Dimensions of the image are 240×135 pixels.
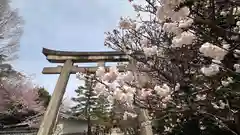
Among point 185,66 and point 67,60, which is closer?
point 185,66

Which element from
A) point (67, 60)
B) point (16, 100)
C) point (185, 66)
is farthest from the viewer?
point (16, 100)

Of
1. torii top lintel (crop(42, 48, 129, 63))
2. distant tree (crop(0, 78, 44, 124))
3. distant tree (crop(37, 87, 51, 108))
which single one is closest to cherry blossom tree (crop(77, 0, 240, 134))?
torii top lintel (crop(42, 48, 129, 63))

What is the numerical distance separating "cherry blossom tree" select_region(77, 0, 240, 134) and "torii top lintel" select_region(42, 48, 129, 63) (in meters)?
Result: 0.73

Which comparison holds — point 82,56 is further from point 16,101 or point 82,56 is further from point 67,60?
point 16,101

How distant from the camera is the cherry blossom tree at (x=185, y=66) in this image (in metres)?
1.68

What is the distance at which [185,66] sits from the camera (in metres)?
2.73

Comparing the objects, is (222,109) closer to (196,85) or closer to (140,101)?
(196,85)

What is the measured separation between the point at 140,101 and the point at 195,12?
1.37m

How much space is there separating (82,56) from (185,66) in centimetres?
266

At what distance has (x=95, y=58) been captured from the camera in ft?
15.9

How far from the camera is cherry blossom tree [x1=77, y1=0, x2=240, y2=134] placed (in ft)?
5.52

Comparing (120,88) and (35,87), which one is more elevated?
(35,87)

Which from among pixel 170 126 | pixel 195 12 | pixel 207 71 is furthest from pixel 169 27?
pixel 170 126

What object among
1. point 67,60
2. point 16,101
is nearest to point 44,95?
point 16,101
